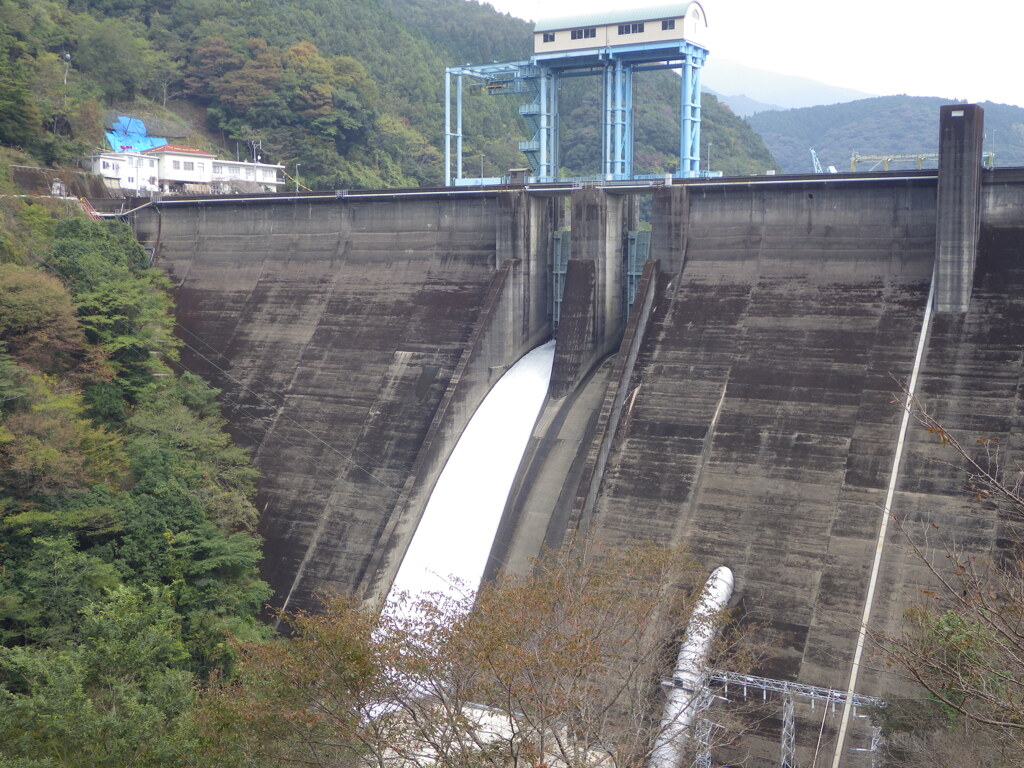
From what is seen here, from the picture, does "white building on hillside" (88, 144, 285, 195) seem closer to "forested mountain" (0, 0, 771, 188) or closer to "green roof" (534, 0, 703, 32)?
"forested mountain" (0, 0, 771, 188)

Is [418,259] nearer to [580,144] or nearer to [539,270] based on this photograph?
[539,270]

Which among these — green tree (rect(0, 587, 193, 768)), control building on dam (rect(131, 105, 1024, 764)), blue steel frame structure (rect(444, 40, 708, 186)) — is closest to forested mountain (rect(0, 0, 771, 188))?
blue steel frame structure (rect(444, 40, 708, 186))

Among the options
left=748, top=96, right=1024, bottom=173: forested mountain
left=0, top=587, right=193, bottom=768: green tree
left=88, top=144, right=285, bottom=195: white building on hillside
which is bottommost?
left=0, top=587, right=193, bottom=768: green tree

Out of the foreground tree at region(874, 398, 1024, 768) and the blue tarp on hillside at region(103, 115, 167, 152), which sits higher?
the blue tarp on hillside at region(103, 115, 167, 152)

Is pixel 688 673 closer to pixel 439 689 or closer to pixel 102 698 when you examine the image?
pixel 439 689

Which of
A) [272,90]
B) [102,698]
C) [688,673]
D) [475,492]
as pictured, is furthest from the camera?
[272,90]

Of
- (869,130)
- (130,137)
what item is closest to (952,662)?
(130,137)

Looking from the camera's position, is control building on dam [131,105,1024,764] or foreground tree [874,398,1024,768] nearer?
foreground tree [874,398,1024,768]

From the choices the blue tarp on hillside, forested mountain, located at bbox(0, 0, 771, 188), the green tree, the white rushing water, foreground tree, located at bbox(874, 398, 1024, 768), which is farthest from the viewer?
the blue tarp on hillside

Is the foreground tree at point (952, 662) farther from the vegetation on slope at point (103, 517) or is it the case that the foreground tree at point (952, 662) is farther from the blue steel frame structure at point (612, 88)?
the blue steel frame structure at point (612, 88)
